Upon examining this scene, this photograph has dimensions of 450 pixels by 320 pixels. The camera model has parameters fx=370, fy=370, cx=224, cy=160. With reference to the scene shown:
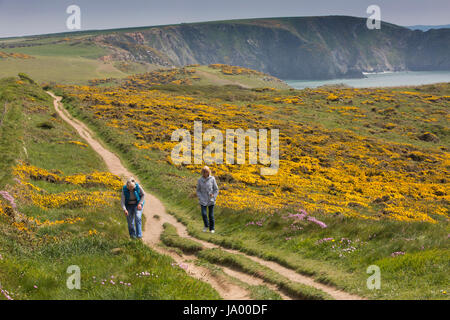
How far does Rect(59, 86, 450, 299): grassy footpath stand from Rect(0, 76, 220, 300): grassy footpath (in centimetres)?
455

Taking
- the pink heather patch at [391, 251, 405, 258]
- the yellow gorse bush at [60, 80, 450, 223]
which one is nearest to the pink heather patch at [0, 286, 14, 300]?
the pink heather patch at [391, 251, 405, 258]

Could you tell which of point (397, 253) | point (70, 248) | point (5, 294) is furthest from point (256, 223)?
point (5, 294)

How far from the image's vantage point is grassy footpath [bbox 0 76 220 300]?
8.93m

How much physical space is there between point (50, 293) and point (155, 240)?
27.8 ft

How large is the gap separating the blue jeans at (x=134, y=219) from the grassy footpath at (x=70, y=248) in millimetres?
519

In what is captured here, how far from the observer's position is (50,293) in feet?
29.5

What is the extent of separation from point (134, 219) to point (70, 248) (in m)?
2.98

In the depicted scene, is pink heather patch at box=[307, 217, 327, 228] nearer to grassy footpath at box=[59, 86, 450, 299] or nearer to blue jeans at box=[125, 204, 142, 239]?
grassy footpath at box=[59, 86, 450, 299]

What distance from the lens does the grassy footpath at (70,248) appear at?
8.93m

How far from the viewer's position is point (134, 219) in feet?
48.2

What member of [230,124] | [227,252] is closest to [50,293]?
[227,252]

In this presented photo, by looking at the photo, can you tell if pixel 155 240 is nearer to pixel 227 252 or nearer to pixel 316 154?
pixel 227 252

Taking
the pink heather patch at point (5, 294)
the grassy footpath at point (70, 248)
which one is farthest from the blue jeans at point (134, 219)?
the pink heather patch at point (5, 294)

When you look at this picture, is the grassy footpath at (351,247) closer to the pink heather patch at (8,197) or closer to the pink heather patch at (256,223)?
the pink heather patch at (256,223)
